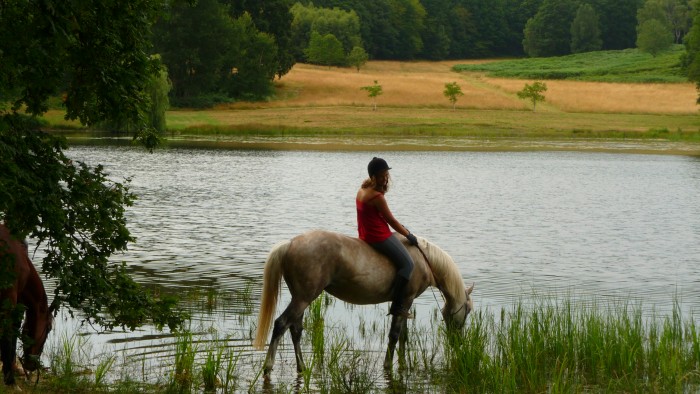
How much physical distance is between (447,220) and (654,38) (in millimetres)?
145029

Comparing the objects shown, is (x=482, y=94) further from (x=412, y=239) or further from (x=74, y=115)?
(x=74, y=115)

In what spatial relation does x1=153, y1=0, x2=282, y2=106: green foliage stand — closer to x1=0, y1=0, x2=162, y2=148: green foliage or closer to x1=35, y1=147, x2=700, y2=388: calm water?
x1=35, y1=147, x2=700, y2=388: calm water

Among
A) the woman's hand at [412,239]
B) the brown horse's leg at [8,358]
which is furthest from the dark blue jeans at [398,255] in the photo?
the brown horse's leg at [8,358]

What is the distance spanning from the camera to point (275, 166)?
4638 centimetres

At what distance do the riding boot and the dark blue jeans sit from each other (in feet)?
0.28

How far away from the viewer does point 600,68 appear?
140 meters

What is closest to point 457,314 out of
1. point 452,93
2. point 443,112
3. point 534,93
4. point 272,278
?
point 272,278

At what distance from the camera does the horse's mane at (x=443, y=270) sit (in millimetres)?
10680

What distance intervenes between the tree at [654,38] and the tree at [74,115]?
162090mm

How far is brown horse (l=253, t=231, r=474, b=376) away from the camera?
9867mm

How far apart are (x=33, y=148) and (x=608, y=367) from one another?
5.92m

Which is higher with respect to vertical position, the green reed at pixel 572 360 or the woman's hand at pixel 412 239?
the woman's hand at pixel 412 239

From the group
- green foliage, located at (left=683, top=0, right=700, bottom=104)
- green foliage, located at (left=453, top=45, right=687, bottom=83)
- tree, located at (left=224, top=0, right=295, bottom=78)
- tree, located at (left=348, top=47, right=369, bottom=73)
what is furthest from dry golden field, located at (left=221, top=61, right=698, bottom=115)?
tree, located at (left=348, top=47, right=369, bottom=73)

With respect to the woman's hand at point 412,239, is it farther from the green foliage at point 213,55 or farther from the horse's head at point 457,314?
the green foliage at point 213,55
